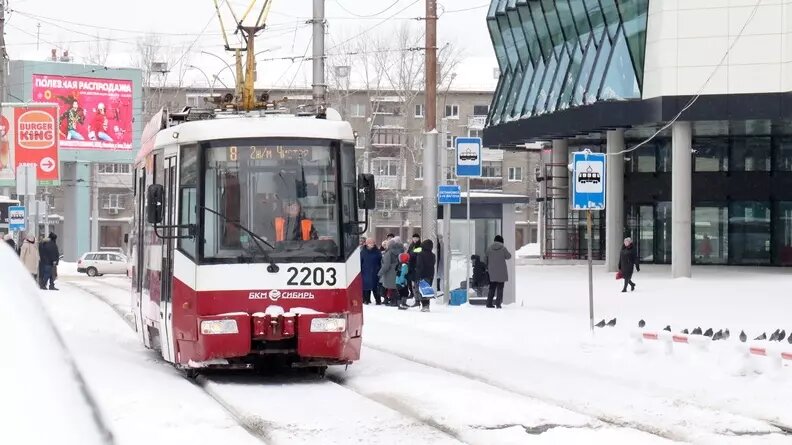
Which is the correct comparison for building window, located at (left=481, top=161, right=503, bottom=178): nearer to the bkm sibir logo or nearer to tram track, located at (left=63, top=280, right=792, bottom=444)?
tram track, located at (left=63, top=280, right=792, bottom=444)

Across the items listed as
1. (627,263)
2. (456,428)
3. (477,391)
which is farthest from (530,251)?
(456,428)

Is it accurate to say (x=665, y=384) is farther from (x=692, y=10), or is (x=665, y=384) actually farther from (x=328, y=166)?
(x=692, y=10)

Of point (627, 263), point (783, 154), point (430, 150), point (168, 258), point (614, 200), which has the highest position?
point (783, 154)

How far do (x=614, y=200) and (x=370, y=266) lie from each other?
2273 centimetres

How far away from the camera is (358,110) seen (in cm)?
10444

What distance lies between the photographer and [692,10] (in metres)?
42.2

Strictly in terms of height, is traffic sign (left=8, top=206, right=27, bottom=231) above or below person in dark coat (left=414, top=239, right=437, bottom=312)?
above

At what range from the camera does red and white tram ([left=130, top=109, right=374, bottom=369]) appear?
13.4m

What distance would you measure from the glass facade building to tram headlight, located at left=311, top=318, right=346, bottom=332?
30.5 meters

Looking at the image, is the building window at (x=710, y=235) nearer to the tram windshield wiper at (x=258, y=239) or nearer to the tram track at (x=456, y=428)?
the tram track at (x=456, y=428)

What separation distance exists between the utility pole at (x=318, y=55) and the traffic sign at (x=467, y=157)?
356 cm

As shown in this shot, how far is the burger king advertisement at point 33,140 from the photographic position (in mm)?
57375

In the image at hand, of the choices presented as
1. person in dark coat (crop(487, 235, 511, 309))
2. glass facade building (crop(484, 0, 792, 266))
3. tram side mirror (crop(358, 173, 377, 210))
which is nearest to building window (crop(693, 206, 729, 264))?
glass facade building (crop(484, 0, 792, 266))

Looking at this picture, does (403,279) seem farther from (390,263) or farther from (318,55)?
(318,55)
